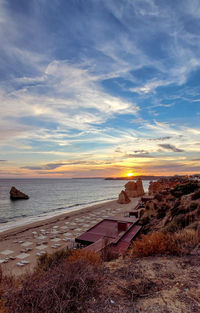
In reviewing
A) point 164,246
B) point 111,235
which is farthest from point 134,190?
point 164,246

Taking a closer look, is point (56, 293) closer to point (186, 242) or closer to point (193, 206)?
point (186, 242)

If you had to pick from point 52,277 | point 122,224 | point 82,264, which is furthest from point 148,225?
point 52,277

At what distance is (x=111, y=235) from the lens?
9.52 m

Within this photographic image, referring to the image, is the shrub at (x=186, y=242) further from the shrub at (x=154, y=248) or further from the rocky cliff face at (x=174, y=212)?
the rocky cliff face at (x=174, y=212)

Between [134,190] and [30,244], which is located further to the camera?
[134,190]

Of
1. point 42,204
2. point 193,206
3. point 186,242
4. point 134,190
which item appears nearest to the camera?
point 186,242

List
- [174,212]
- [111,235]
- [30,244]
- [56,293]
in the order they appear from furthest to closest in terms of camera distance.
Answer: [30,244] < [174,212] < [111,235] < [56,293]

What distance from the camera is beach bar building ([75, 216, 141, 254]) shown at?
790 cm

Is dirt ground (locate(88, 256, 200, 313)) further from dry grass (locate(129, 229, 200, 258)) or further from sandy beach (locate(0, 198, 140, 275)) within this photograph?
sandy beach (locate(0, 198, 140, 275))

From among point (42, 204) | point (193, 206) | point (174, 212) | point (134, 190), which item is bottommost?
point (42, 204)

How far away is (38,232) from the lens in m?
15.6

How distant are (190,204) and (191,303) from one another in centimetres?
871

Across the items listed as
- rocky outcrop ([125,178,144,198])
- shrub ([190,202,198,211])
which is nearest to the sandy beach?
shrub ([190,202,198,211])

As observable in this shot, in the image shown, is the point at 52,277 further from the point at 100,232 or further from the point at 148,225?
the point at 148,225
